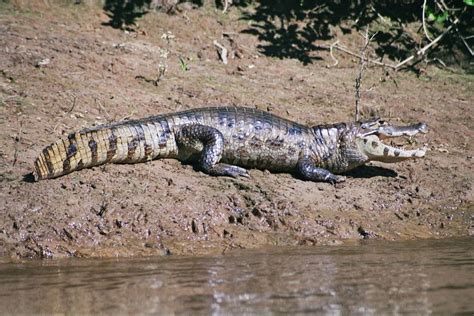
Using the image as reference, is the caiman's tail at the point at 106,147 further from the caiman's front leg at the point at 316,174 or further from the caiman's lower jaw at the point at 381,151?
the caiman's lower jaw at the point at 381,151

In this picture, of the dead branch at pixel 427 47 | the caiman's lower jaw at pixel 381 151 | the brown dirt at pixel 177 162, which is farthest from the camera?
the dead branch at pixel 427 47

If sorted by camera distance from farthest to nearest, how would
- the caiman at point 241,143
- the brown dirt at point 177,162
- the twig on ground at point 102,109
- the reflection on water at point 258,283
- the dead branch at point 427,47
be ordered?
the dead branch at point 427,47 → the twig on ground at point 102,109 → the caiman at point 241,143 → the brown dirt at point 177,162 → the reflection on water at point 258,283

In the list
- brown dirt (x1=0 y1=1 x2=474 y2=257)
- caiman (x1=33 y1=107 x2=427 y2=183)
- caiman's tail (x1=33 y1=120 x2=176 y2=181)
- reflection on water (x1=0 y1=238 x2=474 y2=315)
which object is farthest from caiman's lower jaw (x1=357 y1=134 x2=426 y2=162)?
caiman's tail (x1=33 y1=120 x2=176 y2=181)

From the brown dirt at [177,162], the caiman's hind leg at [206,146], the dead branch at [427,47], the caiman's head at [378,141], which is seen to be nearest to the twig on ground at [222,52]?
the brown dirt at [177,162]

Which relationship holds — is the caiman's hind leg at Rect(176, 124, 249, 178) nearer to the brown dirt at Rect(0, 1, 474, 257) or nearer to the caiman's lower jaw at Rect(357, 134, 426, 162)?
the brown dirt at Rect(0, 1, 474, 257)

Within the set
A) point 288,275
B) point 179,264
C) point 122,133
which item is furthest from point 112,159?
point 288,275

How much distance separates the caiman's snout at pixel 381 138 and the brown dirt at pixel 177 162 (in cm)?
21

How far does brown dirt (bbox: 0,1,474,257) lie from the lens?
6.93 metres

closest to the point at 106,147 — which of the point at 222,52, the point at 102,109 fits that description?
the point at 102,109

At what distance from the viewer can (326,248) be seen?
22.9 ft

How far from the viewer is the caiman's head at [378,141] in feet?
28.1

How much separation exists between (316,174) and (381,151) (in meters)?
0.75

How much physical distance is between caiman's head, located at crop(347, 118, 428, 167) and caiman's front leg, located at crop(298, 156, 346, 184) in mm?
441

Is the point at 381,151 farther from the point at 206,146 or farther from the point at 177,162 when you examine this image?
the point at 177,162
